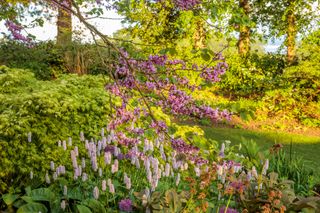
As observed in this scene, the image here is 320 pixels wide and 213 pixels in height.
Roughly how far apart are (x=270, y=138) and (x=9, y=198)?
691 cm

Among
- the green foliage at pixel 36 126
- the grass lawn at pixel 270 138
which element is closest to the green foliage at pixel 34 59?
the grass lawn at pixel 270 138

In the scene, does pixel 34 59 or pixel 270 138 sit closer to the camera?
pixel 270 138

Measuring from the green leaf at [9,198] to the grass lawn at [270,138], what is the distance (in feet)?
17.6

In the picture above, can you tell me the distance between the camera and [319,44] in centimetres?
1322

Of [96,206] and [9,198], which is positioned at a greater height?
[96,206]

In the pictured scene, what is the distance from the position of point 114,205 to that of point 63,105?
4.29 ft

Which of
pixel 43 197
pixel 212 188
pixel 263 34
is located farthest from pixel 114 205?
pixel 263 34

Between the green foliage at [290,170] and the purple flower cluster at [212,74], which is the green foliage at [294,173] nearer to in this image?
the green foliage at [290,170]

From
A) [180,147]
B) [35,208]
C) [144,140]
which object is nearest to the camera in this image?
[180,147]

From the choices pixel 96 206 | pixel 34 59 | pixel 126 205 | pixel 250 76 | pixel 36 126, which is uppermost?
pixel 34 59

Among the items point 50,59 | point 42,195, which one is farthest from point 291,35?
point 42,195

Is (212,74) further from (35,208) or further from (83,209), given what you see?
(35,208)

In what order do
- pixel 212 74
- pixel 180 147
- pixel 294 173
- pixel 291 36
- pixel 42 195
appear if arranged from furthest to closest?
1. pixel 291 36
2. pixel 294 173
3. pixel 42 195
4. pixel 212 74
5. pixel 180 147

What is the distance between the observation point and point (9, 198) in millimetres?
4211
